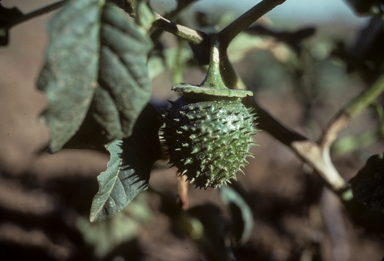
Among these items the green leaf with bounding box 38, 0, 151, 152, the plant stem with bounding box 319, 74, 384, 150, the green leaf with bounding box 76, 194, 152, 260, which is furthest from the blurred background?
the green leaf with bounding box 38, 0, 151, 152

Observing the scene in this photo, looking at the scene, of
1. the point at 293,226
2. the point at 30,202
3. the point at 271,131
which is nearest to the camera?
the point at 271,131

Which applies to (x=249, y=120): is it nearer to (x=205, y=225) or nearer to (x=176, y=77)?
(x=176, y=77)

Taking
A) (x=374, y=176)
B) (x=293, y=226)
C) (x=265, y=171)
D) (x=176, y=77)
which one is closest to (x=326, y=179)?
(x=374, y=176)

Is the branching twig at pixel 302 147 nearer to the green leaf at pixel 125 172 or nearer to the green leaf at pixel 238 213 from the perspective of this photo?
the green leaf at pixel 125 172

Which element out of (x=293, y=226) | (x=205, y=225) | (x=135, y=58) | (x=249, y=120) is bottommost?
(x=293, y=226)

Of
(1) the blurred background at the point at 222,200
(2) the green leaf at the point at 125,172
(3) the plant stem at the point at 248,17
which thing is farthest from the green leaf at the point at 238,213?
(3) the plant stem at the point at 248,17

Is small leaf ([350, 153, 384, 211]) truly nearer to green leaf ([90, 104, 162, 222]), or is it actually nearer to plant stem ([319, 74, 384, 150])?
plant stem ([319, 74, 384, 150])

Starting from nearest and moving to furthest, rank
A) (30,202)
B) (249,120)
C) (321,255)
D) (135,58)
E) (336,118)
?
(135,58), (249,120), (336,118), (321,255), (30,202)
